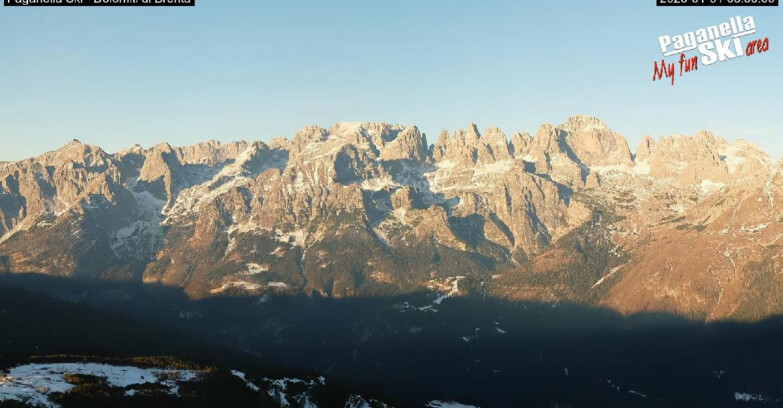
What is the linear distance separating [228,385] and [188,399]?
88.6 ft

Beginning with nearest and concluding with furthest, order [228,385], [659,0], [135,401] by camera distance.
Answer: [135,401], [659,0], [228,385]

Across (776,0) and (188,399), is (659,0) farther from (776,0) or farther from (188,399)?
(188,399)

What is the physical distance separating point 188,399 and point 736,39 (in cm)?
16527

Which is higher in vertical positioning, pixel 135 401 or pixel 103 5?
pixel 103 5

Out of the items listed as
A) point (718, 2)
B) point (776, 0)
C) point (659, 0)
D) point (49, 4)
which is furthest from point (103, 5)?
point (776, 0)

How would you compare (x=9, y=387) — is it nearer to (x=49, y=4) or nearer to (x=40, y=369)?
(x=40, y=369)

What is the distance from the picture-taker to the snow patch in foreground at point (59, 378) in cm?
13512

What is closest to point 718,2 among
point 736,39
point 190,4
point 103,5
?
point 736,39

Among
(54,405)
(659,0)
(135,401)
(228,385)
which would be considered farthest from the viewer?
(228,385)

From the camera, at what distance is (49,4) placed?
158125 millimetres

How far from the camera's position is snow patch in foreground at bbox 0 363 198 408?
135125mm

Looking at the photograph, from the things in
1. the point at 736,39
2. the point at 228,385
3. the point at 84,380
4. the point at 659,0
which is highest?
the point at 659,0

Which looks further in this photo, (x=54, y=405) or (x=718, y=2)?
(x=718, y=2)

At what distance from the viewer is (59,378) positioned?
527 ft
